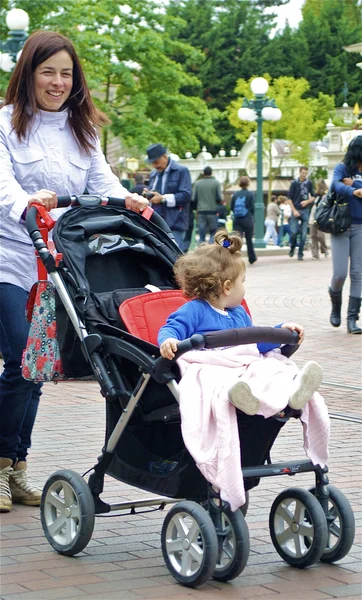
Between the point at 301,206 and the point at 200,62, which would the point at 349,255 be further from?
the point at 200,62

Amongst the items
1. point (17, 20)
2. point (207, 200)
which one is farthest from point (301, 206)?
point (17, 20)

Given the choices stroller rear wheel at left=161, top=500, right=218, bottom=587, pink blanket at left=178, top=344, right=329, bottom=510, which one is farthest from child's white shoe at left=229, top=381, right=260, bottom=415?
stroller rear wheel at left=161, top=500, right=218, bottom=587

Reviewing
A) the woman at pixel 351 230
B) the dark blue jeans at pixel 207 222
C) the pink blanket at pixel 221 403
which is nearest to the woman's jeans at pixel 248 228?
the dark blue jeans at pixel 207 222

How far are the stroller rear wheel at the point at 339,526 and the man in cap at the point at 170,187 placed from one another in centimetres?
921

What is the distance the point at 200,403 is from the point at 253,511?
1.35 metres

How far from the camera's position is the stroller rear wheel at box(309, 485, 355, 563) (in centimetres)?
426

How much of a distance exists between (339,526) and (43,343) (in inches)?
54.7

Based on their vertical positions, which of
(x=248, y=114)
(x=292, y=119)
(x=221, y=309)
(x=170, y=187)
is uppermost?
(x=292, y=119)

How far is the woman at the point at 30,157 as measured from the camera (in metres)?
5.14

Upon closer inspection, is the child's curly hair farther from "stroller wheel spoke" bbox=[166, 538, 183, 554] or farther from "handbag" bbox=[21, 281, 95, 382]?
"stroller wheel spoke" bbox=[166, 538, 183, 554]

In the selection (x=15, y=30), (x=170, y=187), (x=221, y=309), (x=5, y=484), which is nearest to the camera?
(x=221, y=309)

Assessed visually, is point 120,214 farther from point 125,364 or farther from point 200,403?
point 200,403

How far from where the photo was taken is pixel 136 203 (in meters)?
5.12

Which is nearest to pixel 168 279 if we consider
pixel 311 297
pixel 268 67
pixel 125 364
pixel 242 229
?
pixel 125 364
